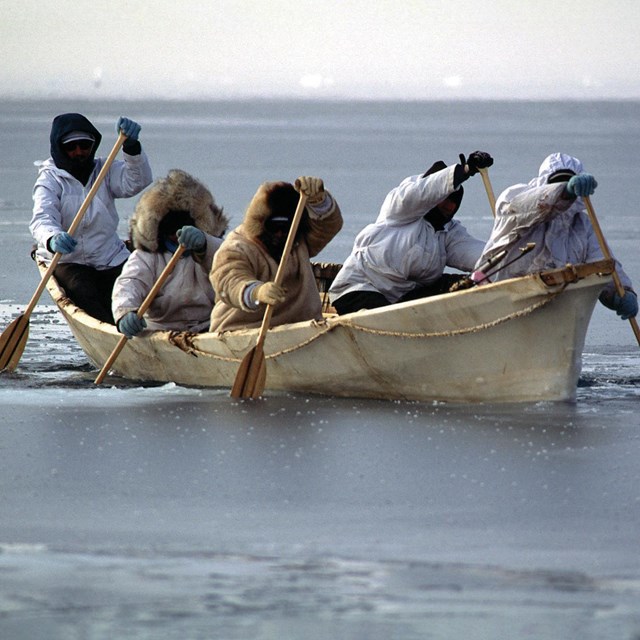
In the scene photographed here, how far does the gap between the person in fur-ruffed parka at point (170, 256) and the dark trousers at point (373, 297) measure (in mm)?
767

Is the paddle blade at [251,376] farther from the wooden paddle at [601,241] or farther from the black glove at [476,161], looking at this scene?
the wooden paddle at [601,241]

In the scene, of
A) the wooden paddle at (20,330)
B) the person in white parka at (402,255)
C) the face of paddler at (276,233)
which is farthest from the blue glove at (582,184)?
the wooden paddle at (20,330)

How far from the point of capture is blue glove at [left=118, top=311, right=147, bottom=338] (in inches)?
361

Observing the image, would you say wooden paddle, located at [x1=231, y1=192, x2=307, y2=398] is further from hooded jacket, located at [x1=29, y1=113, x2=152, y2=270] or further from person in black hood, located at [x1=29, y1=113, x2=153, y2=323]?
hooded jacket, located at [x1=29, y1=113, x2=152, y2=270]

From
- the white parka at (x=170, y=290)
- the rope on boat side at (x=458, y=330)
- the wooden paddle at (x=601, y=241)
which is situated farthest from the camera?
the white parka at (x=170, y=290)

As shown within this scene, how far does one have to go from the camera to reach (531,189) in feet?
27.1

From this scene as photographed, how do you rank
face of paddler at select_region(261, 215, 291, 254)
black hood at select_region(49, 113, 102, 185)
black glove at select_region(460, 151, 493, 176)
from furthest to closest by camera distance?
black hood at select_region(49, 113, 102, 185), face of paddler at select_region(261, 215, 291, 254), black glove at select_region(460, 151, 493, 176)

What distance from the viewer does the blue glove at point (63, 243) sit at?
10.0 meters

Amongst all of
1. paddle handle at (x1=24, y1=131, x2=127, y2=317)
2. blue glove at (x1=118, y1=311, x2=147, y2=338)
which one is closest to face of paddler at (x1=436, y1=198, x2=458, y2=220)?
blue glove at (x1=118, y1=311, x2=147, y2=338)

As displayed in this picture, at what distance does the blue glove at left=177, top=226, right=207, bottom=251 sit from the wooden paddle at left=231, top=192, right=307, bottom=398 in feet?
2.03

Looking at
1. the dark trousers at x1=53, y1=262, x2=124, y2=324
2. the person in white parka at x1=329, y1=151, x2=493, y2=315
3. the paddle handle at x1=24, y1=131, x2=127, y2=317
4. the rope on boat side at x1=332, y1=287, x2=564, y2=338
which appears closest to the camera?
the rope on boat side at x1=332, y1=287, x2=564, y2=338

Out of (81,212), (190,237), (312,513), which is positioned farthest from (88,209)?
(312,513)

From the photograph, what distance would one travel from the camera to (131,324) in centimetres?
919

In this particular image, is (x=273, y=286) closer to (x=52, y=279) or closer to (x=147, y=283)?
(x=147, y=283)
